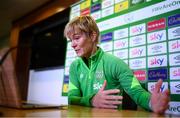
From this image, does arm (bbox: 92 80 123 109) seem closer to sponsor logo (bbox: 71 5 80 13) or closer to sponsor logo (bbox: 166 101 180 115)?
sponsor logo (bbox: 166 101 180 115)

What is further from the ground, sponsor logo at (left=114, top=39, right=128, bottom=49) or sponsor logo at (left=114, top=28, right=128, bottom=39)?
sponsor logo at (left=114, top=28, right=128, bottom=39)

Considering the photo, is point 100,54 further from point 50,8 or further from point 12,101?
point 50,8

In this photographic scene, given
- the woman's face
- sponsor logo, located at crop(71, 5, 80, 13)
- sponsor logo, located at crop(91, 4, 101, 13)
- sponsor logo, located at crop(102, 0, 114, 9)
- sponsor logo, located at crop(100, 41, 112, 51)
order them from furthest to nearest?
sponsor logo, located at crop(71, 5, 80, 13) → sponsor logo, located at crop(91, 4, 101, 13) → sponsor logo, located at crop(102, 0, 114, 9) → sponsor logo, located at crop(100, 41, 112, 51) → the woman's face

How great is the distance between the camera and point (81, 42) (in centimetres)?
145

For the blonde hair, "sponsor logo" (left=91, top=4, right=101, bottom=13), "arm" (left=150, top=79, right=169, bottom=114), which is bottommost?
"arm" (left=150, top=79, right=169, bottom=114)

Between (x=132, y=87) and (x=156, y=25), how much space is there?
82 cm

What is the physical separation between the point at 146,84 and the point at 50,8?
2.20 metres

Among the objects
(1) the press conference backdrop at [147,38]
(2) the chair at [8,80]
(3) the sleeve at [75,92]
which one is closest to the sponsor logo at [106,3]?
(1) the press conference backdrop at [147,38]

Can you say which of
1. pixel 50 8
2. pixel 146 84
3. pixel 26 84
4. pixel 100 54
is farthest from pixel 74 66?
pixel 26 84

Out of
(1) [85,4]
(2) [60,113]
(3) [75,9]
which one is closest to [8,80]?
Answer: (2) [60,113]

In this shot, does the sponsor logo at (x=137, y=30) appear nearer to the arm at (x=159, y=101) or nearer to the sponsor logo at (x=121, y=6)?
the sponsor logo at (x=121, y=6)

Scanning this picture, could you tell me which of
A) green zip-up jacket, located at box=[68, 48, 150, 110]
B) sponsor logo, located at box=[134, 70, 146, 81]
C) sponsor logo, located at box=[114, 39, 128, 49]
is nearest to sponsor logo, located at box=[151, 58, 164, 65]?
sponsor logo, located at box=[134, 70, 146, 81]

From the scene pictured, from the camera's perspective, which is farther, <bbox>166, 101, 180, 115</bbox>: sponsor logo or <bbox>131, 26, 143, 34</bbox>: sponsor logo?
<bbox>131, 26, 143, 34</bbox>: sponsor logo

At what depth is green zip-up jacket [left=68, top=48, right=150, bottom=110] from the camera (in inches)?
52.1
